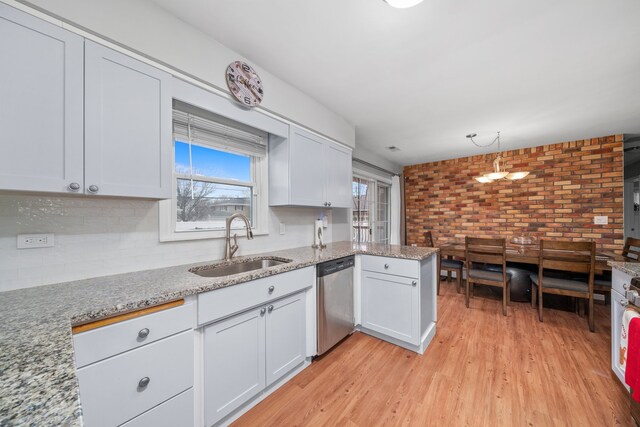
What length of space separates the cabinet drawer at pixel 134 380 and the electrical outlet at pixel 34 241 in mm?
752

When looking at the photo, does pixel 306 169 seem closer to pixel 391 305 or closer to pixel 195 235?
pixel 195 235

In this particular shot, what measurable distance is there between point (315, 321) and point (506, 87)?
2.74 m

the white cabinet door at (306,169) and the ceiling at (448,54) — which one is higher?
the ceiling at (448,54)

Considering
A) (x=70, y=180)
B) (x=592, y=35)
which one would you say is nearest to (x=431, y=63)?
(x=592, y=35)

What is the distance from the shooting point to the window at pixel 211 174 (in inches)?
71.6

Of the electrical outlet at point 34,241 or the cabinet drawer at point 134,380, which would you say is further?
the electrical outlet at point 34,241

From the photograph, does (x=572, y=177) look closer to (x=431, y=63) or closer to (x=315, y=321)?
(x=431, y=63)

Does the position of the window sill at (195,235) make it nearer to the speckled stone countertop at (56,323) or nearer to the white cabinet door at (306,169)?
the speckled stone countertop at (56,323)

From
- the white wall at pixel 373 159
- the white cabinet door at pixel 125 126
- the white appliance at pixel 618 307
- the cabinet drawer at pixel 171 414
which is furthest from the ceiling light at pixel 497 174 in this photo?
the cabinet drawer at pixel 171 414

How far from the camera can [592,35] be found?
164 centimetres

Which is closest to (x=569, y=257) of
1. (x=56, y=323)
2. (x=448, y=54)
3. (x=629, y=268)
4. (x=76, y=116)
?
(x=629, y=268)

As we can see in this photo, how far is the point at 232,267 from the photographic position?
1.97m

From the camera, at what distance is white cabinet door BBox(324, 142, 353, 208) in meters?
2.73

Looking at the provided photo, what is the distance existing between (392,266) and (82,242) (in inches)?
87.8
